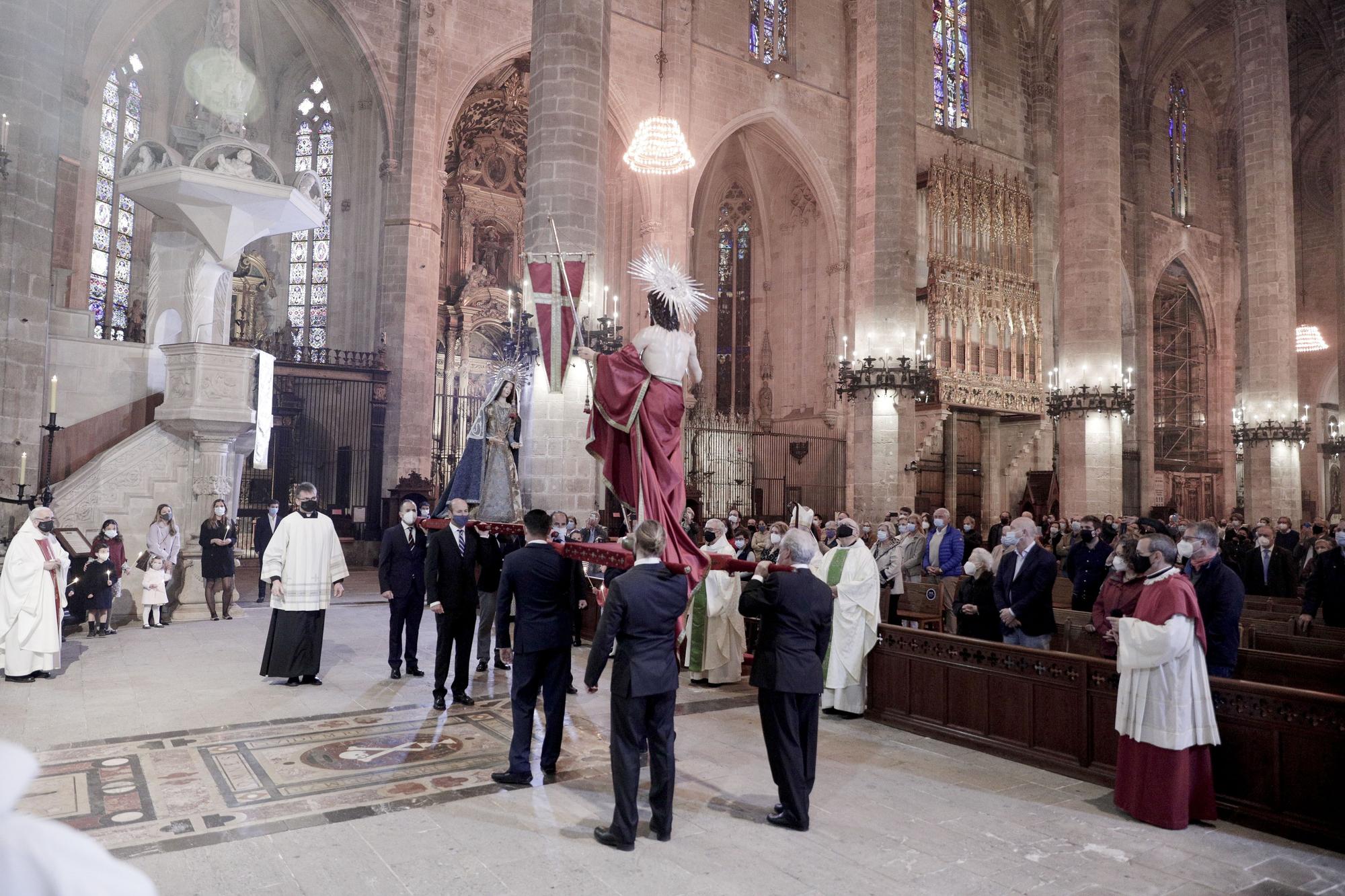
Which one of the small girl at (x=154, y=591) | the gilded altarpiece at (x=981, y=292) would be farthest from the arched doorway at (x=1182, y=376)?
the small girl at (x=154, y=591)

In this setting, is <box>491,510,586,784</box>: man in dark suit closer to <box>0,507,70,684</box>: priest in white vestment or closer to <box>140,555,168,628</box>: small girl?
<box>0,507,70,684</box>: priest in white vestment

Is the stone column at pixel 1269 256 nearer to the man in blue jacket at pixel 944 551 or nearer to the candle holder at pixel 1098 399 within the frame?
the candle holder at pixel 1098 399

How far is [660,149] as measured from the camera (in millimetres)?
17641

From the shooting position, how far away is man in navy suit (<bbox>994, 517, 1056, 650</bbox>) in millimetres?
6797

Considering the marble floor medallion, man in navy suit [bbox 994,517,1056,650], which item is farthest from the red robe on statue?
man in navy suit [bbox 994,517,1056,650]

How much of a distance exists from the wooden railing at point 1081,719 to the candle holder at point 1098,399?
479 inches

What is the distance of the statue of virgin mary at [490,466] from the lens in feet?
25.6

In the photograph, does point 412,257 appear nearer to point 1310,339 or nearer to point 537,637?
point 537,637

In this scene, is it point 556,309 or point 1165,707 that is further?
point 556,309

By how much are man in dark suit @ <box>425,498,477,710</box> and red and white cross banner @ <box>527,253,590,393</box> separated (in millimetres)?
1897

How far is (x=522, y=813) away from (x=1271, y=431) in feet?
70.7

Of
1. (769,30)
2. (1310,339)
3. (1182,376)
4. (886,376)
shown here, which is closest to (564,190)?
(886,376)

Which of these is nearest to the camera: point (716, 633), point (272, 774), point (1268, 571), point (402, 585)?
point (272, 774)

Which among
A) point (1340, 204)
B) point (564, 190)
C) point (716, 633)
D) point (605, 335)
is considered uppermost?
point (1340, 204)
